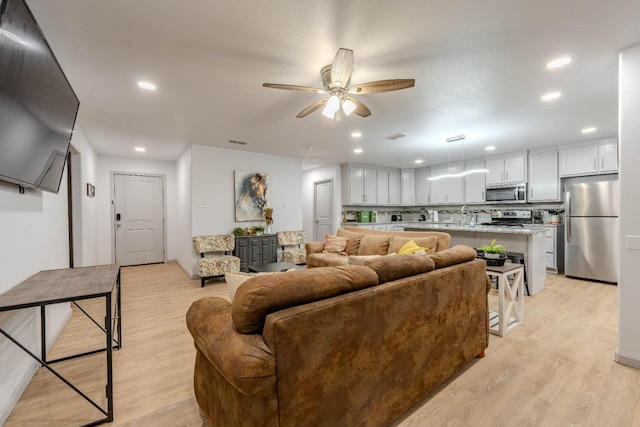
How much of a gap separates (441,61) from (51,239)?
3918mm

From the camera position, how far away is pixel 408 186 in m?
8.00

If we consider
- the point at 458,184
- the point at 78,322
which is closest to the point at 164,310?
the point at 78,322

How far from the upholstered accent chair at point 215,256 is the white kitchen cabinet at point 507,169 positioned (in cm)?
574

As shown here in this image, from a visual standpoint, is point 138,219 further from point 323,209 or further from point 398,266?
point 398,266

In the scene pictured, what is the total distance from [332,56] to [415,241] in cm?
241

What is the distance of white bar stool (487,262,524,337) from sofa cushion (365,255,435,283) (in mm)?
1323

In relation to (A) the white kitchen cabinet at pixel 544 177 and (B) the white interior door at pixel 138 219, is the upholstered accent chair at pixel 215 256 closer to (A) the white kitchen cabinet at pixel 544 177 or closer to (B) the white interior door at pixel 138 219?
(B) the white interior door at pixel 138 219

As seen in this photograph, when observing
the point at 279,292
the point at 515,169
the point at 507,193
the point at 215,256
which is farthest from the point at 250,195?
the point at 515,169

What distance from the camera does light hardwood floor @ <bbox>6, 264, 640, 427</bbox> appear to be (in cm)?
166

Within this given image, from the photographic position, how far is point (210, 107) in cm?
334

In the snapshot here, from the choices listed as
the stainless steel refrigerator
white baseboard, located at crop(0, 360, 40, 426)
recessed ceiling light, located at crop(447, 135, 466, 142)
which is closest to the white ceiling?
recessed ceiling light, located at crop(447, 135, 466, 142)

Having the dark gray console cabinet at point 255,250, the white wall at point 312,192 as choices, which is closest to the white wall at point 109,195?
the dark gray console cabinet at point 255,250

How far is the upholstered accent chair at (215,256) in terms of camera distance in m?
4.47

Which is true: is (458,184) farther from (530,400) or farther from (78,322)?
(78,322)
